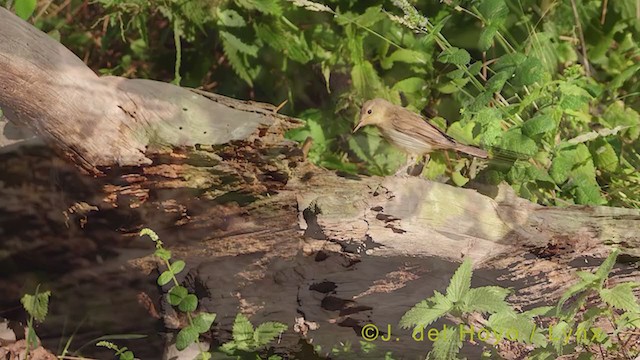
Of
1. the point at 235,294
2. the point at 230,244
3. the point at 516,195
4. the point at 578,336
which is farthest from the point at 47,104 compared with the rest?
the point at 578,336

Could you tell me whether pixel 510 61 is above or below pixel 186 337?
above

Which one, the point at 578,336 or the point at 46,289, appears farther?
the point at 46,289

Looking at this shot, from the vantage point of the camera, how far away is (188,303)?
98.7 inches

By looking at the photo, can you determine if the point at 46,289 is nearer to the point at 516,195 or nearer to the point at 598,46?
the point at 516,195

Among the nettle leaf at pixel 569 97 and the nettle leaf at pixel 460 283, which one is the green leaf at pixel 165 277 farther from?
the nettle leaf at pixel 569 97

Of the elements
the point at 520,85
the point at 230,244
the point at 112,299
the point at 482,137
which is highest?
the point at 520,85

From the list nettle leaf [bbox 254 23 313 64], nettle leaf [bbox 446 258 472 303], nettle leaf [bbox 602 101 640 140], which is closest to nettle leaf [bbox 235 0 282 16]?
nettle leaf [bbox 254 23 313 64]

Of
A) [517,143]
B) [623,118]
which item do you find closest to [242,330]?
[517,143]

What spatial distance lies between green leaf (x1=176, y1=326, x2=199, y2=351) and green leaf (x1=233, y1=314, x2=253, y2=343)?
16 cm

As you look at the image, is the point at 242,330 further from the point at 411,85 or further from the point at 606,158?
the point at 606,158

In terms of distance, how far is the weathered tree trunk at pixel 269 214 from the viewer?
90.4 inches

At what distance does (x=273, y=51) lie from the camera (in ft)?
10.8

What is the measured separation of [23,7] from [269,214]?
4.05 feet

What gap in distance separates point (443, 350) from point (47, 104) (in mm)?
1447
